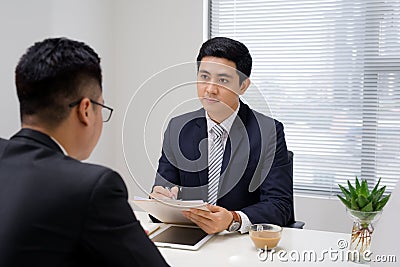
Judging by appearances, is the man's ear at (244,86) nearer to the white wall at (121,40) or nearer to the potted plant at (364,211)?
the potted plant at (364,211)

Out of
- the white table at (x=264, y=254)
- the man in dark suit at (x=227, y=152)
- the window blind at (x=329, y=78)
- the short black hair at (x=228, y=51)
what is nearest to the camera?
the white table at (x=264, y=254)

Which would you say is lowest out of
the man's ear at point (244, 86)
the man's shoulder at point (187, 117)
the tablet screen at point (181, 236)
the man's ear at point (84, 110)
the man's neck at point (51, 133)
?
the tablet screen at point (181, 236)

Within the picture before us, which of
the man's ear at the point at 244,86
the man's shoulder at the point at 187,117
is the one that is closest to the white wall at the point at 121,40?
the man's shoulder at the point at 187,117

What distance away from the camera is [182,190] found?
6.93ft

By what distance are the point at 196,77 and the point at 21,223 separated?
3.54ft

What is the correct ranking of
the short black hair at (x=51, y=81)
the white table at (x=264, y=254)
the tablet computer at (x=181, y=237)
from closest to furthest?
the short black hair at (x=51, y=81)
the white table at (x=264, y=254)
the tablet computer at (x=181, y=237)

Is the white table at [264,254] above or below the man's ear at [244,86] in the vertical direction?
below

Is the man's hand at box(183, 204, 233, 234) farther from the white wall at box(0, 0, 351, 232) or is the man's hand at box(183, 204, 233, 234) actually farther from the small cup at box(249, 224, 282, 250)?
the white wall at box(0, 0, 351, 232)

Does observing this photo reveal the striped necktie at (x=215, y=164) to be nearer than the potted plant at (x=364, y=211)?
No

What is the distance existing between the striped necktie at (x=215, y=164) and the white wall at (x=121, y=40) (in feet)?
2.82

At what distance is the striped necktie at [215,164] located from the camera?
7.17 ft

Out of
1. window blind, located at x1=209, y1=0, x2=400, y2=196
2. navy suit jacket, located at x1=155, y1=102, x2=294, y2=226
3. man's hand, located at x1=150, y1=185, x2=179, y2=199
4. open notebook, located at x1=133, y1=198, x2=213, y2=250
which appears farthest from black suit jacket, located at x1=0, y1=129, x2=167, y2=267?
window blind, located at x1=209, y1=0, x2=400, y2=196

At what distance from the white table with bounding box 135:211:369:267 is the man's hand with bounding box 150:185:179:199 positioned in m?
0.23

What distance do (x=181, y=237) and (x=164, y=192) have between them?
0.19 meters
